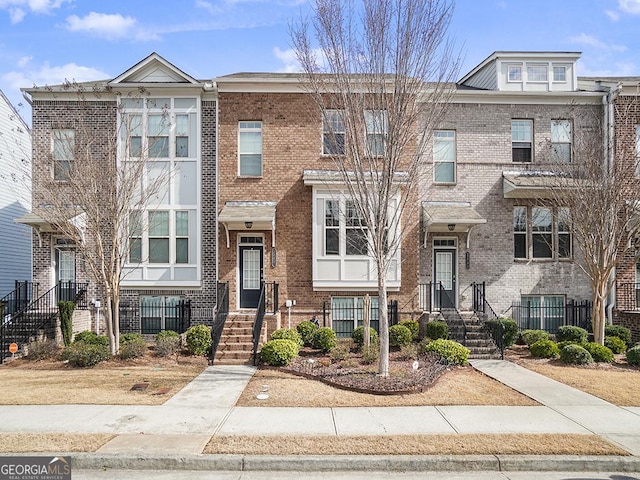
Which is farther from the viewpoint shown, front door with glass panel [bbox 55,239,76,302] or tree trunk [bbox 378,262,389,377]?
front door with glass panel [bbox 55,239,76,302]

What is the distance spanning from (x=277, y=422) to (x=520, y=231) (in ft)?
42.2

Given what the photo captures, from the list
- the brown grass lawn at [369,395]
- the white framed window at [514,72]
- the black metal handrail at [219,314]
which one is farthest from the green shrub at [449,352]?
the white framed window at [514,72]

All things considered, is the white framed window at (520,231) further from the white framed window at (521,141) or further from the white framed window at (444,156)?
the white framed window at (444,156)

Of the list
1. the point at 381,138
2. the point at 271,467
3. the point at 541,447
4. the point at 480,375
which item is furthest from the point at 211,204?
the point at 541,447

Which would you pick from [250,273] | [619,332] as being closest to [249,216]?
[250,273]

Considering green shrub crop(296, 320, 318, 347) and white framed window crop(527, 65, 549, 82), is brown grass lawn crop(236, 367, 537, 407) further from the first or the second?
white framed window crop(527, 65, 549, 82)

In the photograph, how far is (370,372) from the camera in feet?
36.7

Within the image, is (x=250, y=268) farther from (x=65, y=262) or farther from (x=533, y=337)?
(x=533, y=337)

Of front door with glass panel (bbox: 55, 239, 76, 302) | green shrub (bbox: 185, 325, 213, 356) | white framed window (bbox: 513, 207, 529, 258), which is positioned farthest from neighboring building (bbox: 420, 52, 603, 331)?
front door with glass panel (bbox: 55, 239, 76, 302)

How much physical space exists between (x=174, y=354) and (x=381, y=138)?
842 centimetres

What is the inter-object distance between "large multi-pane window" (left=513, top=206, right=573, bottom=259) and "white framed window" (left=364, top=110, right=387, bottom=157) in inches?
345

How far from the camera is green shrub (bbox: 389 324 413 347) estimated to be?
14.2 meters

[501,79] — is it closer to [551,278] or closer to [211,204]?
[551,278]

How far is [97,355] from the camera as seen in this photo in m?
12.6
